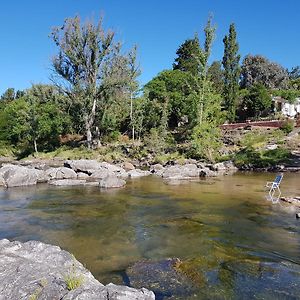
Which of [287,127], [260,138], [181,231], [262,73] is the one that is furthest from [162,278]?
[262,73]

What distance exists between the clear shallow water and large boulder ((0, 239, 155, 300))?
1232mm

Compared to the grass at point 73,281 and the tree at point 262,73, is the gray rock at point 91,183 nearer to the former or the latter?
the grass at point 73,281

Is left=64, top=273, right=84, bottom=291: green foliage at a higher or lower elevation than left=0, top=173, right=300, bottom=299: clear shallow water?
higher

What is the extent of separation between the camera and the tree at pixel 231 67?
44094mm

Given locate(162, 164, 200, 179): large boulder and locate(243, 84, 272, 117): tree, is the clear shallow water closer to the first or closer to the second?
locate(162, 164, 200, 179): large boulder

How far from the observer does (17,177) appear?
20344 millimetres

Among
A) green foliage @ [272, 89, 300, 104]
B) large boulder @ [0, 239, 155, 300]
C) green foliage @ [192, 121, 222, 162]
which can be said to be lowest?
large boulder @ [0, 239, 155, 300]

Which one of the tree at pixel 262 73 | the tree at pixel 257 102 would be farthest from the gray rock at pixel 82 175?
the tree at pixel 262 73

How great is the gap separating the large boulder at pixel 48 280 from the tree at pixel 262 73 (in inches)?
2929

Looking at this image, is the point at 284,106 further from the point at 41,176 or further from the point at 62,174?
the point at 41,176

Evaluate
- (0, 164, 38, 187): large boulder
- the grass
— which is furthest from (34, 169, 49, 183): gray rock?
the grass

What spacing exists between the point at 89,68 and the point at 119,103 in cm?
553

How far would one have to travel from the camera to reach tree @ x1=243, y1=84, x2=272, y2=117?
5047 centimetres

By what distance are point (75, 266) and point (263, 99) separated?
4806 centimetres
